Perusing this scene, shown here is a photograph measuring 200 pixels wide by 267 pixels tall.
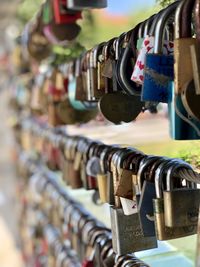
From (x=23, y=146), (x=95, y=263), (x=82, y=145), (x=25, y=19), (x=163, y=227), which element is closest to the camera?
(x=163, y=227)

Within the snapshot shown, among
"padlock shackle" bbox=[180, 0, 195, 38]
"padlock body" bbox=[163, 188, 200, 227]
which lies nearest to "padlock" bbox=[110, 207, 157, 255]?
"padlock body" bbox=[163, 188, 200, 227]

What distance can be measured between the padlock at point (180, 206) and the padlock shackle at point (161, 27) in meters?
0.25

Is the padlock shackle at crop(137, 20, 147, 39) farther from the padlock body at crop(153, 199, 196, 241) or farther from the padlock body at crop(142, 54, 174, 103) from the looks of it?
the padlock body at crop(153, 199, 196, 241)

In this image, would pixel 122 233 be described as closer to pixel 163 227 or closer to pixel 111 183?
pixel 111 183

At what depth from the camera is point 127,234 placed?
110 centimetres

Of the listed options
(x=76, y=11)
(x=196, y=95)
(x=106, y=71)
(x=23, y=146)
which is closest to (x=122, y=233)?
(x=106, y=71)

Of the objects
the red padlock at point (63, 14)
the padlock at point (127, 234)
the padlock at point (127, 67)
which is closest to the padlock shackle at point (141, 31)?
the padlock at point (127, 67)

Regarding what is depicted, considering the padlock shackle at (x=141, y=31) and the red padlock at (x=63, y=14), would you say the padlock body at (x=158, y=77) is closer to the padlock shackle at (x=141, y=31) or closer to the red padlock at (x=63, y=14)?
the padlock shackle at (x=141, y=31)

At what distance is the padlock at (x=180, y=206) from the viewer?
88 centimetres

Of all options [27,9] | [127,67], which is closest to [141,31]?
[127,67]

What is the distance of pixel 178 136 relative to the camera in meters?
0.80

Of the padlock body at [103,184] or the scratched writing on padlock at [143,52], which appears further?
the padlock body at [103,184]

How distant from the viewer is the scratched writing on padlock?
85 cm

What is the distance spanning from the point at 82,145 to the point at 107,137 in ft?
0.29
